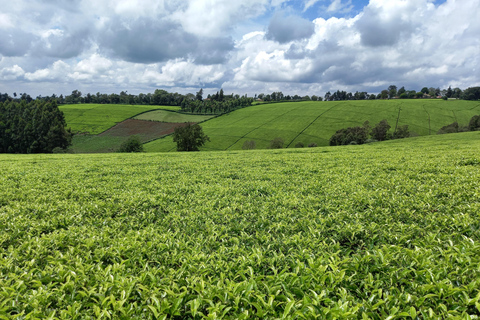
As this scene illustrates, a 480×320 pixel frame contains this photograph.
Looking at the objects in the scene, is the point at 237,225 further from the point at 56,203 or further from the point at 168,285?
the point at 56,203

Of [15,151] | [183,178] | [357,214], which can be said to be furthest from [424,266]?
[15,151]

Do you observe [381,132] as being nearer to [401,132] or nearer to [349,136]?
[401,132]

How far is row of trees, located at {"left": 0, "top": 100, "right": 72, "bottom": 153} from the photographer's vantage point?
243 ft

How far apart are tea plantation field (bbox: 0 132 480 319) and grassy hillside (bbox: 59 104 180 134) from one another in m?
117

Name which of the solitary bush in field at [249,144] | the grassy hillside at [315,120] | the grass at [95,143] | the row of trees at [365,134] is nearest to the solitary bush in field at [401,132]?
the row of trees at [365,134]

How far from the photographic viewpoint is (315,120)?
10938cm

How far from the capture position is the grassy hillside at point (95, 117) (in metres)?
112

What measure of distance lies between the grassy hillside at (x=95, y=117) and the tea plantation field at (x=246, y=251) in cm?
11671

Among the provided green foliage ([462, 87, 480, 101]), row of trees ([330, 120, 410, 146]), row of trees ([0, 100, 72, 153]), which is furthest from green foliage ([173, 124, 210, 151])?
green foliage ([462, 87, 480, 101])

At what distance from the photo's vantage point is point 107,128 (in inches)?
4392

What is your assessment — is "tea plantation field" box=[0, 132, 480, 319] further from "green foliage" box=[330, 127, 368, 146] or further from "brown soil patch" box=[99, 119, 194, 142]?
"brown soil patch" box=[99, 119, 194, 142]

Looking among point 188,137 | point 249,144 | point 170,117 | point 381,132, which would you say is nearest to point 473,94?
point 381,132

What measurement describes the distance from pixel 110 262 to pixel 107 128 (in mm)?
122788

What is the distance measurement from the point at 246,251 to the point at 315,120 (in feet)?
366
